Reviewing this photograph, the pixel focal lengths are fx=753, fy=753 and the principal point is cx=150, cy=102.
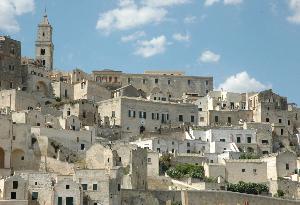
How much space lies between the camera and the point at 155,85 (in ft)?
303

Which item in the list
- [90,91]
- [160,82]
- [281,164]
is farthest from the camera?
[160,82]

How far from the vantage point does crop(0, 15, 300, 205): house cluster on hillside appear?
5391 cm

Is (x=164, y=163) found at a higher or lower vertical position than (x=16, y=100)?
lower

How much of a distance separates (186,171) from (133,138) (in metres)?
10.8

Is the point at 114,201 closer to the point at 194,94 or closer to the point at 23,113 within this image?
the point at 23,113

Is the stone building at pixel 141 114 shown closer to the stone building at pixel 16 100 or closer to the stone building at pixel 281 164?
the stone building at pixel 16 100

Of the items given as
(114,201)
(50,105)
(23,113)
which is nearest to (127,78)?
(50,105)

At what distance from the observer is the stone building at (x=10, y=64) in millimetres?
81500

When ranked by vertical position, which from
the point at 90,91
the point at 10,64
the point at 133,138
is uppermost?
the point at 10,64

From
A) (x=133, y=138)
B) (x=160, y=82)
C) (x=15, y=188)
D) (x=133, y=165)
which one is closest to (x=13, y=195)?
(x=15, y=188)

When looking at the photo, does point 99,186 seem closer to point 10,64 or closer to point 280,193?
point 280,193

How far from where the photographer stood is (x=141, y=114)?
7919 centimetres

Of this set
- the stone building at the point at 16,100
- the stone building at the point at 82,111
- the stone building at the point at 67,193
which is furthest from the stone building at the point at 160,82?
the stone building at the point at 67,193

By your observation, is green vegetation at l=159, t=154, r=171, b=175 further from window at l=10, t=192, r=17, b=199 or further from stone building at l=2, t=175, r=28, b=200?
window at l=10, t=192, r=17, b=199
